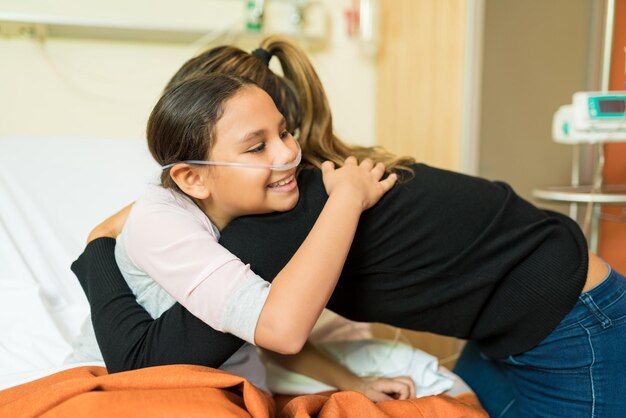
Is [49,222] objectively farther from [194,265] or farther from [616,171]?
[616,171]

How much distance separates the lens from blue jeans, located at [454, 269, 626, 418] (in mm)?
940

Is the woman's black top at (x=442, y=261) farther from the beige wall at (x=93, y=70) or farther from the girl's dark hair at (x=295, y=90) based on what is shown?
the beige wall at (x=93, y=70)

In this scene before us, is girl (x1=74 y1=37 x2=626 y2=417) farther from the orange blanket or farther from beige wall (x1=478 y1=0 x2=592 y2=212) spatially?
beige wall (x1=478 y1=0 x2=592 y2=212)

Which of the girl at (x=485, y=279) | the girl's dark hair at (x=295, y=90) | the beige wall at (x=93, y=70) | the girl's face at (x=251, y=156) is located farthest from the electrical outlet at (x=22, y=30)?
the girl's face at (x=251, y=156)

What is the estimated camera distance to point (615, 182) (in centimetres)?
222

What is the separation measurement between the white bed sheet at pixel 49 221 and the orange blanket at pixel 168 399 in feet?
1.18

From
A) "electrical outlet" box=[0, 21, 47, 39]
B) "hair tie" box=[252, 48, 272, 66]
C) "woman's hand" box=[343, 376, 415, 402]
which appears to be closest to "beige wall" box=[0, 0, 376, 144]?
"electrical outlet" box=[0, 21, 47, 39]

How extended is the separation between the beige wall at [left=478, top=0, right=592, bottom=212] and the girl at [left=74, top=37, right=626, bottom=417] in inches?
43.5

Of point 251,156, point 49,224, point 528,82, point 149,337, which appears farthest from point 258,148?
point 528,82

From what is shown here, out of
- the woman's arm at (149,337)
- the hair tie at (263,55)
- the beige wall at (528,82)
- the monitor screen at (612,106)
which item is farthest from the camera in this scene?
the beige wall at (528,82)

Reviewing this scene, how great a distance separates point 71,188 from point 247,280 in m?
0.92

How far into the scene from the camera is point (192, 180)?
0.92 metres

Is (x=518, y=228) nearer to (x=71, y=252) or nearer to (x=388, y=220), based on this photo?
(x=388, y=220)

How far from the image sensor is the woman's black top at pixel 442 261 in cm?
92
